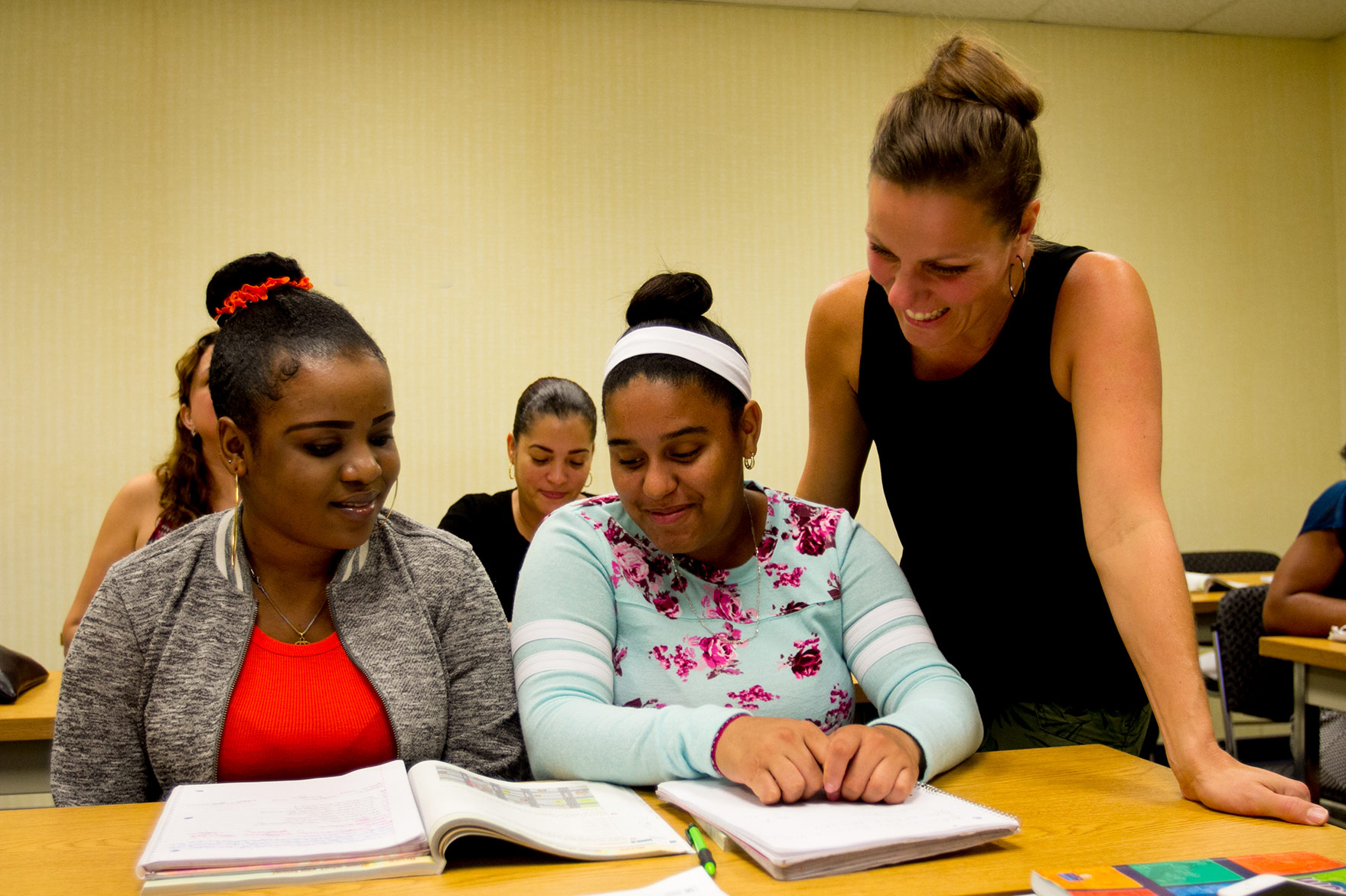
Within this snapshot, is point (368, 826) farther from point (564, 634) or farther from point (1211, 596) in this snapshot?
point (1211, 596)

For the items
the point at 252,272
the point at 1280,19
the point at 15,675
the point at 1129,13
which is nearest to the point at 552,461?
the point at 15,675

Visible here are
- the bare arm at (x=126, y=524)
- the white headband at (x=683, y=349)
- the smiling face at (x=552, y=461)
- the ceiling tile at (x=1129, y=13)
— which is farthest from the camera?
the ceiling tile at (x=1129, y=13)

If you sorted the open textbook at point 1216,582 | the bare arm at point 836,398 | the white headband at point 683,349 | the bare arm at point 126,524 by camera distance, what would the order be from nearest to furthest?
the white headband at point 683,349
the bare arm at point 836,398
the bare arm at point 126,524
the open textbook at point 1216,582

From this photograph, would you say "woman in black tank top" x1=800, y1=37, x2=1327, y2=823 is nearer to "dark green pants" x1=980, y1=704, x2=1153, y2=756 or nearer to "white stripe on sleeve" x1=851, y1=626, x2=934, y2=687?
"dark green pants" x1=980, y1=704, x2=1153, y2=756

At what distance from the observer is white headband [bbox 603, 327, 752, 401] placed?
128 cm

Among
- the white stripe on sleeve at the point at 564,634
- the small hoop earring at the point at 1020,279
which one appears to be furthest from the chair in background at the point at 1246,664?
the white stripe on sleeve at the point at 564,634

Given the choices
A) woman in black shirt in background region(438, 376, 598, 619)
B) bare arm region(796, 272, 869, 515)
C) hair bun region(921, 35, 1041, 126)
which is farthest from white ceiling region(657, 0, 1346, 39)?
hair bun region(921, 35, 1041, 126)

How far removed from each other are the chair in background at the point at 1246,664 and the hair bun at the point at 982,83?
6.91 ft

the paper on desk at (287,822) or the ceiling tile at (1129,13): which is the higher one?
the ceiling tile at (1129,13)

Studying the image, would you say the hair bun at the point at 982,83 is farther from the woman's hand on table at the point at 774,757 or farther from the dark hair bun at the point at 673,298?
the woman's hand on table at the point at 774,757

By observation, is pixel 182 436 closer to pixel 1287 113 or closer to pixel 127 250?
pixel 127 250

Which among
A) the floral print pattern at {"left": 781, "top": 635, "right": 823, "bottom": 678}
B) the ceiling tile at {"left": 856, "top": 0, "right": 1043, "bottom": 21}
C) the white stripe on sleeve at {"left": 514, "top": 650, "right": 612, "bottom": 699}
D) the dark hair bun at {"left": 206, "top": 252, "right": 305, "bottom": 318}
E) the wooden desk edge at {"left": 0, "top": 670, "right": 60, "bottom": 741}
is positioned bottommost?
the wooden desk edge at {"left": 0, "top": 670, "right": 60, "bottom": 741}

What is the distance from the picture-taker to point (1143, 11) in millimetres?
4516

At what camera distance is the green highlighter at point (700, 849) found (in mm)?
836
